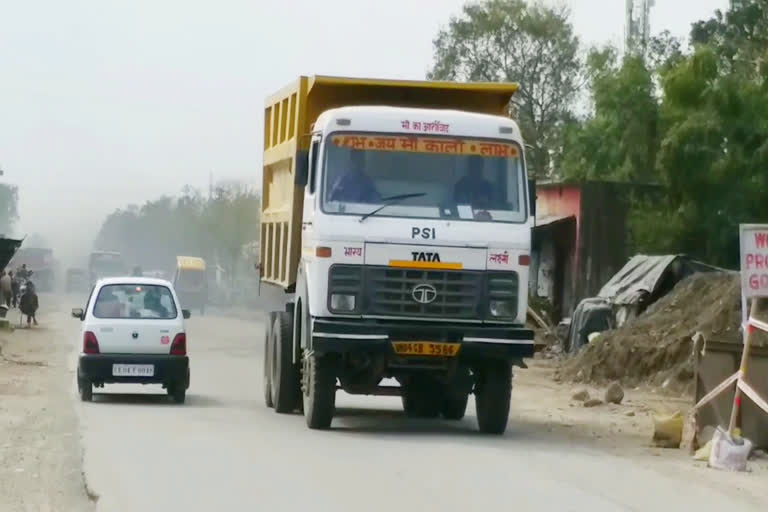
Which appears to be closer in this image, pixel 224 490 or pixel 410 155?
pixel 224 490

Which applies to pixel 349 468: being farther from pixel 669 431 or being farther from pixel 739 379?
pixel 669 431

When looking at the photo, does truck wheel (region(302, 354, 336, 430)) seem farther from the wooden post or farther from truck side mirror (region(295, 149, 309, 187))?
the wooden post

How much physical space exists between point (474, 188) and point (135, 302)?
608 centimetres

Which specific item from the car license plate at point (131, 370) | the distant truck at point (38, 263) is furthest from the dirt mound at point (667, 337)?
the distant truck at point (38, 263)

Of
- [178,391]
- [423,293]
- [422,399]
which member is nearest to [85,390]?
[178,391]

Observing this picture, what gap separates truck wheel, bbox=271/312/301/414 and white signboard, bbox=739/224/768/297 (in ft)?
18.6

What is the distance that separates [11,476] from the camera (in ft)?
39.9

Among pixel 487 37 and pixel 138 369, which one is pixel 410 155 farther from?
pixel 487 37

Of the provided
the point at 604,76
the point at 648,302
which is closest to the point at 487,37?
the point at 604,76

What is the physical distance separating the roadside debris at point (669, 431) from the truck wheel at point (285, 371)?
14.8 feet

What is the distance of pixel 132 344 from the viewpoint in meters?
19.7

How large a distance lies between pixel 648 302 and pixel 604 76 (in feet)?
48.6

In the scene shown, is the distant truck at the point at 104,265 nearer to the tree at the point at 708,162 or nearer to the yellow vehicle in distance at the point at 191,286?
the yellow vehicle in distance at the point at 191,286

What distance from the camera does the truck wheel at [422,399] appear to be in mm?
17906
